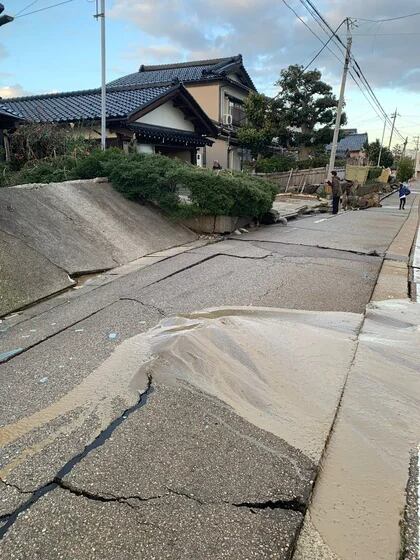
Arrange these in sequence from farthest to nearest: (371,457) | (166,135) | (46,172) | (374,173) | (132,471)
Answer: (374,173) < (166,135) < (46,172) < (371,457) < (132,471)

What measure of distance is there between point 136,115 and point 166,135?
2.19m

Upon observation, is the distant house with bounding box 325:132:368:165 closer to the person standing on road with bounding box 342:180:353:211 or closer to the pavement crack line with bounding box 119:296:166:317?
the person standing on road with bounding box 342:180:353:211

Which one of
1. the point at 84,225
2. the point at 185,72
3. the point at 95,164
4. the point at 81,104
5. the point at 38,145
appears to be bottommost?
the point at 84,225

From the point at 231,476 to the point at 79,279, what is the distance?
4897 mm

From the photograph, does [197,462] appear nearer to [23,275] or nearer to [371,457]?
[371,457]

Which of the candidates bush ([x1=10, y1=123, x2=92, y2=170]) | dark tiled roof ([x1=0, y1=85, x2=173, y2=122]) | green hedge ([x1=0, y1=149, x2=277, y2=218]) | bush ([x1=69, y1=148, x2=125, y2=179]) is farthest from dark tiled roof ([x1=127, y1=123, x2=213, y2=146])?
green hedge ([x1=0, y1=149, x2=277, y2=218])

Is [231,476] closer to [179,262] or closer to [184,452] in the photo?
[184,452]

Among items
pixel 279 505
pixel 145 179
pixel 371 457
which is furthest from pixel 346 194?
pixel 279 505

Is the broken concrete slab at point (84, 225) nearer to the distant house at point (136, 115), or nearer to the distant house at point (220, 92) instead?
the distant house at point (136, 115)

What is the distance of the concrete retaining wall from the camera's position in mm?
5801

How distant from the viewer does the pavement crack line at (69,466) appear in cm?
204

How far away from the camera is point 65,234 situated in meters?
7.31

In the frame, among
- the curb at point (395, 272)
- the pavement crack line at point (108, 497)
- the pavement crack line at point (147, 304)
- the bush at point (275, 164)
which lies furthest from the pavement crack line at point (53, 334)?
the bush at point (275, 164)

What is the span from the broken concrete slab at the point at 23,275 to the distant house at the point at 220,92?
17870 millimetres
